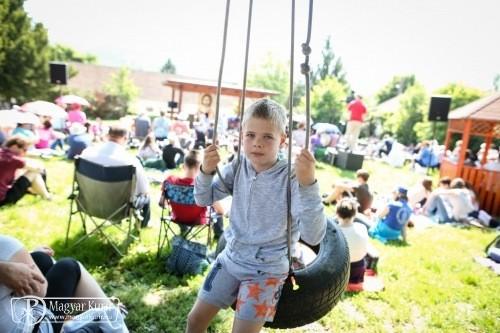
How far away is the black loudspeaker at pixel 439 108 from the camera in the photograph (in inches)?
504

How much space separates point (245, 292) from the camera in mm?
1816

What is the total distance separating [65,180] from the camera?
23.7 feet

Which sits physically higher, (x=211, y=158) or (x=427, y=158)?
(x=211, y=158)

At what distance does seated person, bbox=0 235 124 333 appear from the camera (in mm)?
1586

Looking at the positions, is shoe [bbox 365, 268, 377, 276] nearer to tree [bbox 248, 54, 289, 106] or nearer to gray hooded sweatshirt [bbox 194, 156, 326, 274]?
gray hooded sweatshirt [bbox 194, 156, 326, 274]

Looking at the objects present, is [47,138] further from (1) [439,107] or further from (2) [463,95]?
(2) [463,95]

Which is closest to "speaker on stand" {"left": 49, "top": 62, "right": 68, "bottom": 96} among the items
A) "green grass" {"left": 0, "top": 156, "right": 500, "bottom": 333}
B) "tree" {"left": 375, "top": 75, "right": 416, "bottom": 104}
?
"green grass" {"left": 0, "top": 156, "right": 500, "bottom": 333}

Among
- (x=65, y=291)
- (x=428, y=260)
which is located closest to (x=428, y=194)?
(x=428, y=260)

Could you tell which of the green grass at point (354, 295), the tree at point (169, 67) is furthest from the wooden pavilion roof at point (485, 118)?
the tree at point (169, 67)

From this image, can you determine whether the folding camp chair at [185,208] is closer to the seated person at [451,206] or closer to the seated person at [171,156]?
the seated person at [171,156]

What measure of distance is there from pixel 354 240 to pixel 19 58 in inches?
1101

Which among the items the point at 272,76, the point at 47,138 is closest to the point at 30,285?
the point at 47,138

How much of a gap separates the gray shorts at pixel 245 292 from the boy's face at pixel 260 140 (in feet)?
1.99

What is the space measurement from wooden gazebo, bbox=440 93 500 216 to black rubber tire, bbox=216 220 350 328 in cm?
913
